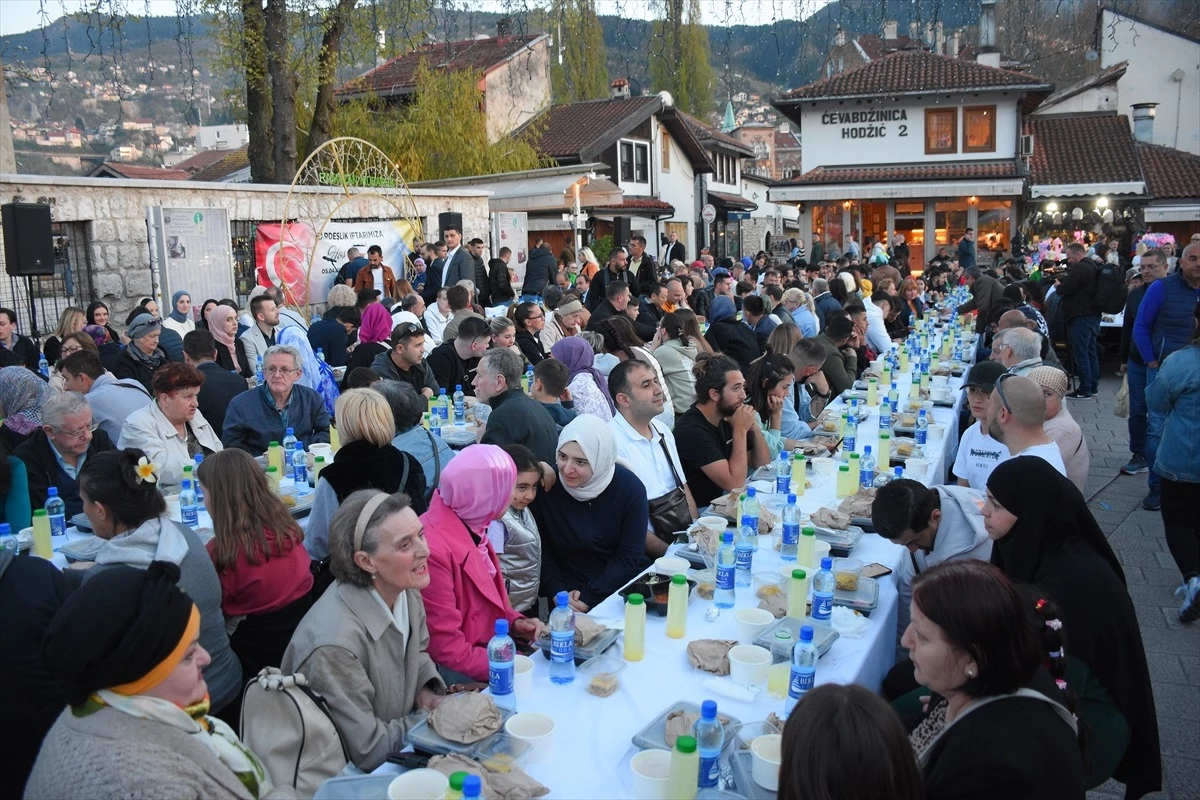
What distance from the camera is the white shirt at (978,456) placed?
4.92 metres

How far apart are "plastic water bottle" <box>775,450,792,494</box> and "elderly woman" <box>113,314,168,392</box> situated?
5406 mm

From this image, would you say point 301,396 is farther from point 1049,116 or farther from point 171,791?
point 1049,116

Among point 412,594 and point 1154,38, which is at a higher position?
point 1154,38

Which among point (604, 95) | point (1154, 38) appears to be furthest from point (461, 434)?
point (604, 95)

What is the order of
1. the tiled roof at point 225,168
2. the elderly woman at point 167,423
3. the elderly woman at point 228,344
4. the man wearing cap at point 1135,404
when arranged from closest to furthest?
the elderly woman at point 167,423 < the man wearing cap at point 1135,404 < the elderly woman at point 228,344 < the tiled roof at point 225,168

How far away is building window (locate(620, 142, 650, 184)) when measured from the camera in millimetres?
29656

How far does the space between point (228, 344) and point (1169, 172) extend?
103 ft

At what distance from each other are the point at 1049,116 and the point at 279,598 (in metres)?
36.9

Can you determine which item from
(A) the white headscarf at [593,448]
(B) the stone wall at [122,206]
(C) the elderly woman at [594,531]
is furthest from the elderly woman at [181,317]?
(A) the white headscarf at [593,448]

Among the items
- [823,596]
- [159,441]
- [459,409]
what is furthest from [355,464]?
[459,409]

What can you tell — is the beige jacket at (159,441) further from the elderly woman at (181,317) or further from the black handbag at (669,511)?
the elderly woman at (181,317)

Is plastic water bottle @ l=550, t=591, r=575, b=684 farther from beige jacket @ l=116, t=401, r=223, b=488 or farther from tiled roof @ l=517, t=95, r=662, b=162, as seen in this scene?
tiled roof @ l=517, t=95, r=662, b=162

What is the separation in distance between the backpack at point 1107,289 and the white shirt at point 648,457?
28.8 feet

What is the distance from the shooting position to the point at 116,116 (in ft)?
19.6
